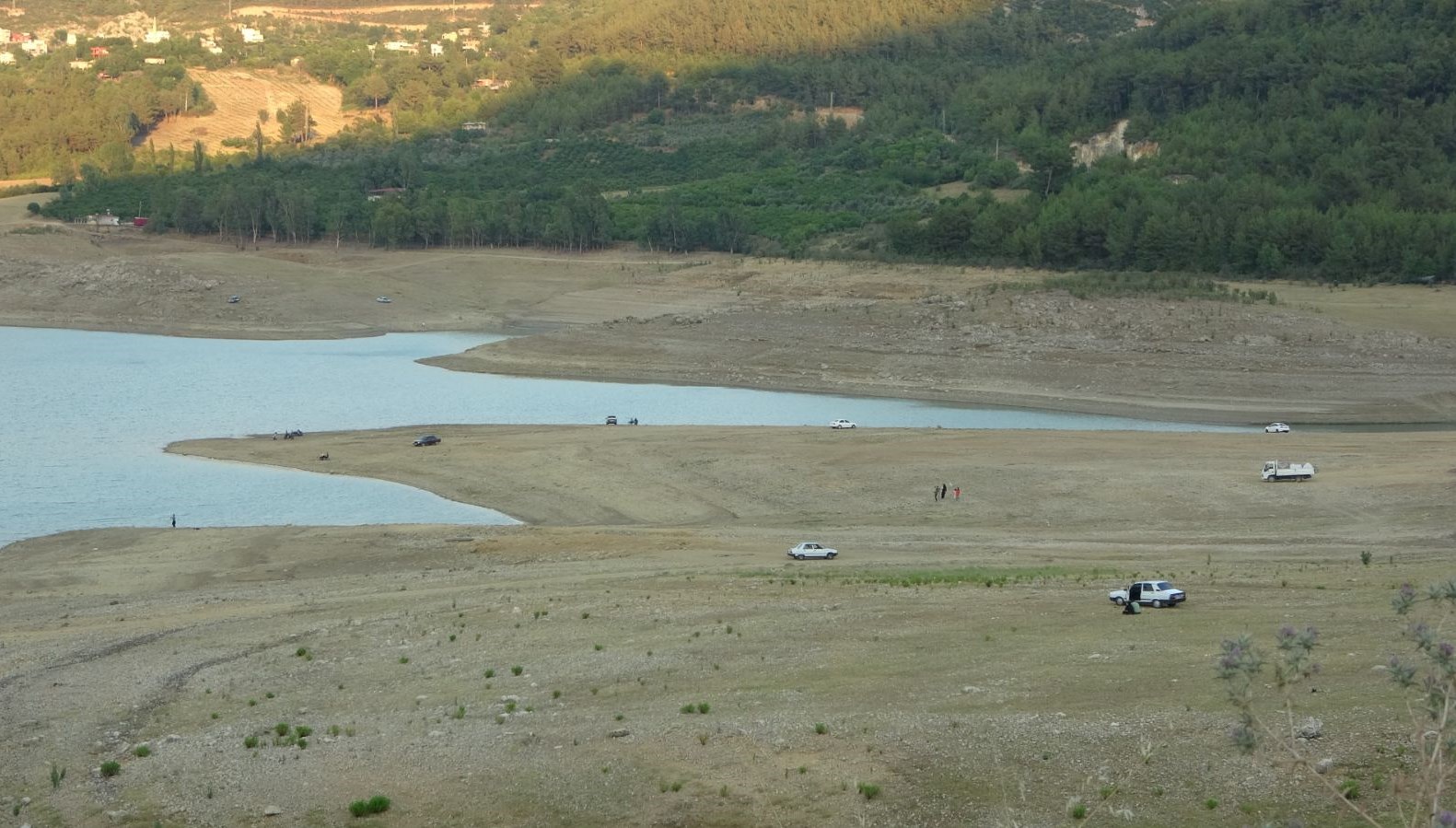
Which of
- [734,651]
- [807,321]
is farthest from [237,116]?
[734,651]

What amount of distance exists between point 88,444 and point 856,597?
125ft

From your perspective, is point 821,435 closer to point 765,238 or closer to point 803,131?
point 765,238

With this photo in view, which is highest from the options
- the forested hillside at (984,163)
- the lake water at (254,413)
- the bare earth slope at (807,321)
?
the forested hillside at (984,163)

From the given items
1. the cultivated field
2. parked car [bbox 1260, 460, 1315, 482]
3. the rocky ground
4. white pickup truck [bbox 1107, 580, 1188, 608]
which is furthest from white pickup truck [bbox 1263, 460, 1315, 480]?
the cultivated field

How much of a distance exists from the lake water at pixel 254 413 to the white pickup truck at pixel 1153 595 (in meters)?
22.2

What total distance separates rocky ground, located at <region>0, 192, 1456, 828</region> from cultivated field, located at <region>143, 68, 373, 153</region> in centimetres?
12304

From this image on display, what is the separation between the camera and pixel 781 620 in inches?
1065

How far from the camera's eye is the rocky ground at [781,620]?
60.6 ft

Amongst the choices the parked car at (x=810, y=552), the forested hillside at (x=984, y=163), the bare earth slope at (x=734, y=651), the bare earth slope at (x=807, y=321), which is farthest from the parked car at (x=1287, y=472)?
the forested hillside at (x=984, y=163)

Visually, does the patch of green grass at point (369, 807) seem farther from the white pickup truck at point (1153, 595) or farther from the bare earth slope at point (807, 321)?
the bare earth slope at point (807, 321)

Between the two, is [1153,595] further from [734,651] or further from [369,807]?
[369,807]

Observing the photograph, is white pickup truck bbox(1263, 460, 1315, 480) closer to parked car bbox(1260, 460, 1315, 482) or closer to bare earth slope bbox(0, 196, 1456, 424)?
parked car bbox(1260, 460, 1315, 482)

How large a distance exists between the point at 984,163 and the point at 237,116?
3858 inches

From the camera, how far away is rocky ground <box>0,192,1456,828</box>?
60.6 ft
